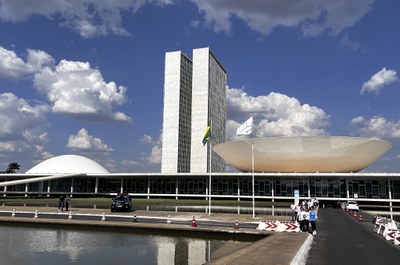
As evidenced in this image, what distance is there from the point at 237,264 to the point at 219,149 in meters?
64.6

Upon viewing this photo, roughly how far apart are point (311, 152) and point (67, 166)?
62751 millimetres

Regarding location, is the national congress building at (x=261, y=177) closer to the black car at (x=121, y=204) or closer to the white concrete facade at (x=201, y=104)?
the black car at (x=121, y=204)

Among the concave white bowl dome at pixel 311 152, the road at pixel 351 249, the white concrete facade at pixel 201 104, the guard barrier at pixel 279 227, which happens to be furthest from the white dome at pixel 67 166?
the road at pixel 351 249

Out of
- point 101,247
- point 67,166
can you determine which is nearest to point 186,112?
point 67,166

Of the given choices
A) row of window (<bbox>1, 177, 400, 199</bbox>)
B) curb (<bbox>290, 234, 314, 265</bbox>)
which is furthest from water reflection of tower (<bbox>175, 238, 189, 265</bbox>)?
row of window (<bbox>1, 177, 400, 199</bbox>)

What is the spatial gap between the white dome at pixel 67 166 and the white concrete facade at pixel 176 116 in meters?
31.6

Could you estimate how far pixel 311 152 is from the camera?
214 feet

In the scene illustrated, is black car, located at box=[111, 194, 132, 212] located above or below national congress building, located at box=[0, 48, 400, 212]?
below

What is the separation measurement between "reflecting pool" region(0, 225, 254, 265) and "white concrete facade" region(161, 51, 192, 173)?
334 feet

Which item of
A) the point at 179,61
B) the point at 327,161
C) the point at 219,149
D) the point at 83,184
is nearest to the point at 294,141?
the point at 327,161

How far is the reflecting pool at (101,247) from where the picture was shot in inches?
617

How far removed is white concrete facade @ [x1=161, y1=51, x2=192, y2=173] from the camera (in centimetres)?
12691

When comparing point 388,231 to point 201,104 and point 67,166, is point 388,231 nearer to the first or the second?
point 67,166

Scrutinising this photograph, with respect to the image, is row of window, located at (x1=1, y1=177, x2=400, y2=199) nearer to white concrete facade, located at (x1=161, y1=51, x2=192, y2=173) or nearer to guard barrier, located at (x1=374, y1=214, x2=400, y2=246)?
white concrete facade, located at (x1=161, y1=51, x2=192, y2=173)
